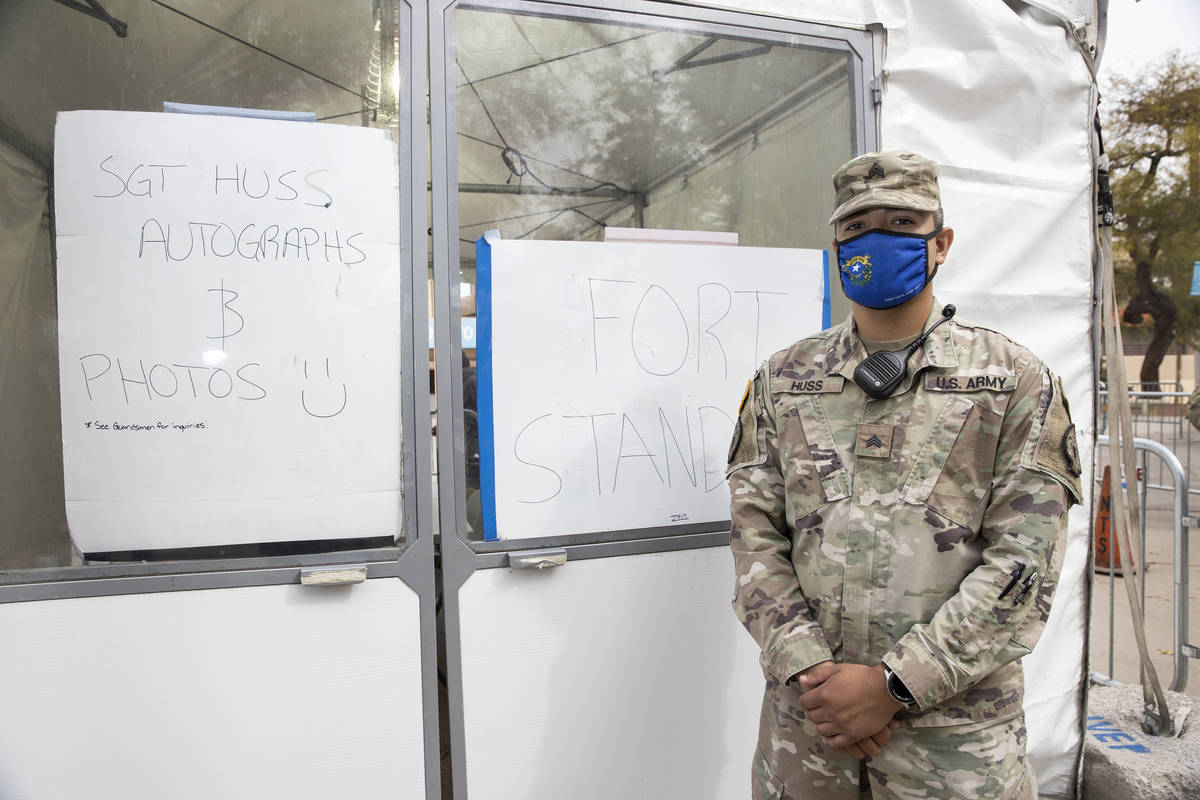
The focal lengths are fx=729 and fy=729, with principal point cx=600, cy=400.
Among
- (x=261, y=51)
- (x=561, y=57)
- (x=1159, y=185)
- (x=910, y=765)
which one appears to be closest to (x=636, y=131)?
(x=561, y=57)

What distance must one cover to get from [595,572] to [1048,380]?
3.96ft

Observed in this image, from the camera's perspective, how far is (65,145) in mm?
1725

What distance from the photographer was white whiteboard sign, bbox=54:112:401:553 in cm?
173

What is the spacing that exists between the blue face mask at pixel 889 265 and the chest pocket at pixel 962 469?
0.28m

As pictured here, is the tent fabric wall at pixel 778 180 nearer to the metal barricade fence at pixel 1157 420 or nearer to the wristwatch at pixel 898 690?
the wristwatch at pixel 898 690

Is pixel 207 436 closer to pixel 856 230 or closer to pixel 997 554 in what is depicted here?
pixel 856 230

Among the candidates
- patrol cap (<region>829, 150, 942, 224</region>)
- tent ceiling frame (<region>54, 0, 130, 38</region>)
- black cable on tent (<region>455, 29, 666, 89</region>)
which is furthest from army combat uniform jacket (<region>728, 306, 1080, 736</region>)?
tent ceiling frame (<region>54, 0, 130, 38</region>)

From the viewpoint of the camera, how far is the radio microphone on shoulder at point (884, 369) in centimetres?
154

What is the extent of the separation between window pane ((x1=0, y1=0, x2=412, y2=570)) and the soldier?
103 centimetres

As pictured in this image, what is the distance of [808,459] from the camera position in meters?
1.62

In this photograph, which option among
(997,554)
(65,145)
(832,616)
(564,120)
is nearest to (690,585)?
(832,616)

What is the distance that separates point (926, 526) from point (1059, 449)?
0.30m

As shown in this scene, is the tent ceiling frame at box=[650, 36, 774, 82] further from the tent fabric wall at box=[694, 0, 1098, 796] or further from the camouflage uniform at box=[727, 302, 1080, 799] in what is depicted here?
the camouflage uniform at box=[727, 302, 1080, 799]

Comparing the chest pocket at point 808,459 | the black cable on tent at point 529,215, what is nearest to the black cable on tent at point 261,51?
the black cable on tent at point 529,215
